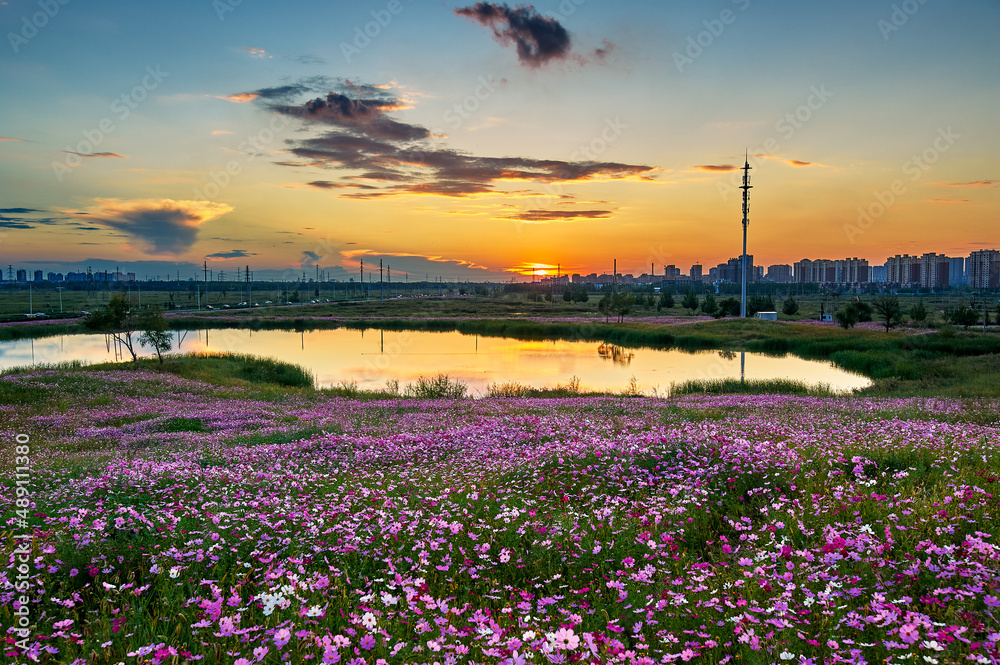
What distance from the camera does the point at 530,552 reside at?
5934 millimetres

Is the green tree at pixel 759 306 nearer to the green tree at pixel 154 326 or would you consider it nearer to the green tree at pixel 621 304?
the green tree at pixel 621 304

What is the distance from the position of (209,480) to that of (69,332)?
87.8 meters

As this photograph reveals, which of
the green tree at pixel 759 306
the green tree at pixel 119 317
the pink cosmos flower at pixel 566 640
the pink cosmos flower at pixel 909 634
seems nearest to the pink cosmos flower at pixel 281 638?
the pink cosmos flower at pixel 566 640

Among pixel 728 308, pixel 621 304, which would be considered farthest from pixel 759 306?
pixel 621 304

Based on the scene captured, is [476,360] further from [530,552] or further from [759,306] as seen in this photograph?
[759,306]

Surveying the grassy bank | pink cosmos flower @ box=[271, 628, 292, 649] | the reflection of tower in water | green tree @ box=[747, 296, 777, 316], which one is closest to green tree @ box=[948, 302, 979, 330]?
the grassy bank

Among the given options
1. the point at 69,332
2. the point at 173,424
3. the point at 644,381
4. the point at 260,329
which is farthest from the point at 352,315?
the point at 173,424

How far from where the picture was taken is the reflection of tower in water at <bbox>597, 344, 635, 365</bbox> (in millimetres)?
50750

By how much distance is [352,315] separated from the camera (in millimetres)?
113375

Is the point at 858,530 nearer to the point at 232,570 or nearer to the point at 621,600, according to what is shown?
the point at 621,600

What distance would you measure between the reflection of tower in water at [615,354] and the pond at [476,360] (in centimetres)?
9

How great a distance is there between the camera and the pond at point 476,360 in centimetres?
3953

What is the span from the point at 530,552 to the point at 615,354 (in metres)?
51.4

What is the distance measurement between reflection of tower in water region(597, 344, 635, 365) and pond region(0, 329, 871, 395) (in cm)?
9
